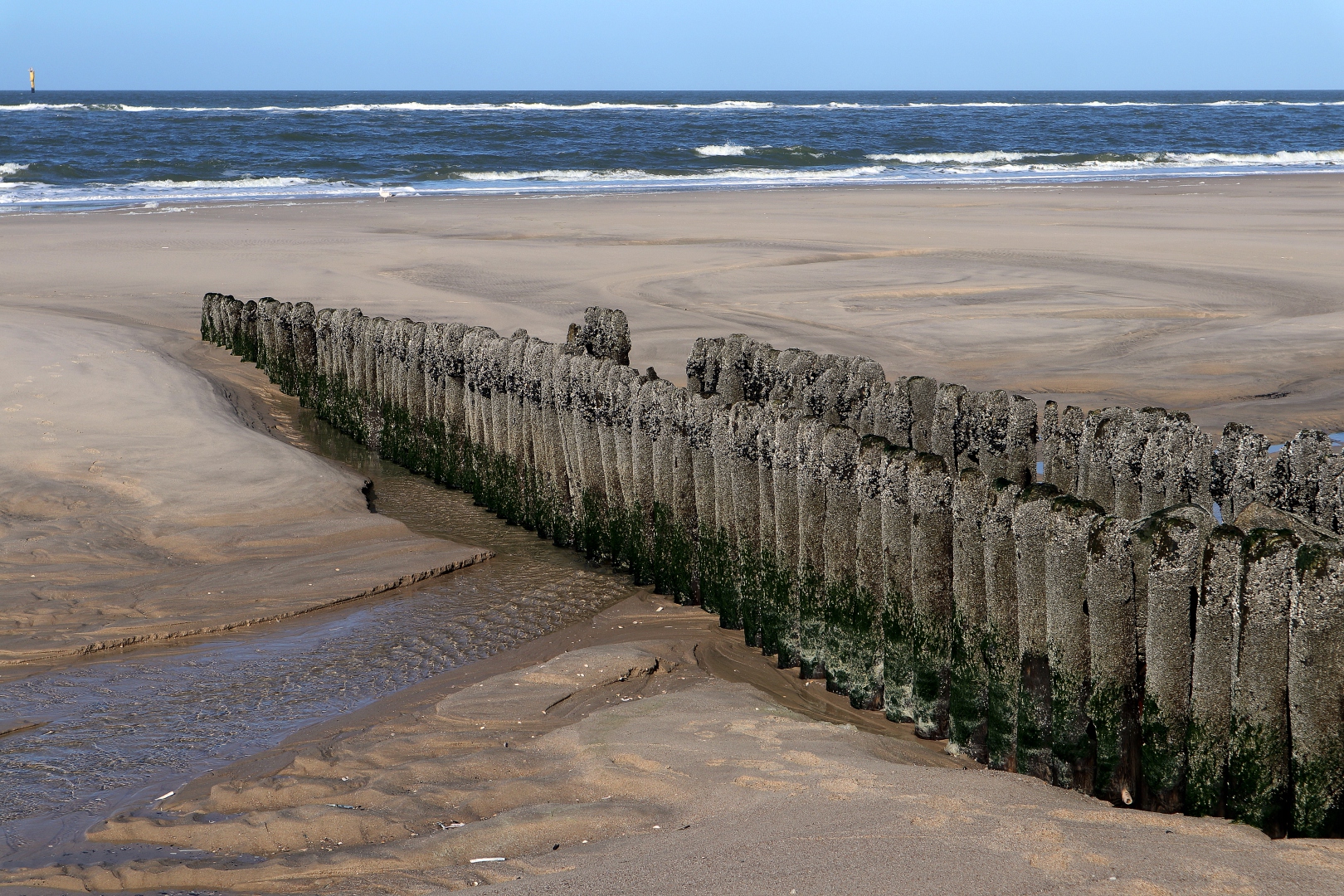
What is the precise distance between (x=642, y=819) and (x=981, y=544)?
5.14 feet

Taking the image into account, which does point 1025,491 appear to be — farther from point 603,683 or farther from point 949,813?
point 603,683

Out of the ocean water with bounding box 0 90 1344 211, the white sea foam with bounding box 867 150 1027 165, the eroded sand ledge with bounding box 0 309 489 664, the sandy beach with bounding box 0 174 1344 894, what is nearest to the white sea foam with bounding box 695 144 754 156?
the ocean water with bounding box 0 90 1344 211

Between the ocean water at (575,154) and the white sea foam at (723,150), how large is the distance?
0.16 meters

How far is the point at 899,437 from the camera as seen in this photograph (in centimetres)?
607

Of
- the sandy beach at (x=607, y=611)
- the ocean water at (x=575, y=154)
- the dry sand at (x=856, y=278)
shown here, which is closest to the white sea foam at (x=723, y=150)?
the ocean water at (x=575, y=154)

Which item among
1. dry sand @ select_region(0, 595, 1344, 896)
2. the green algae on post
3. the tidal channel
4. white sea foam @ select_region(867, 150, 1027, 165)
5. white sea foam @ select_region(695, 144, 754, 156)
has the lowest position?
the tidal channel

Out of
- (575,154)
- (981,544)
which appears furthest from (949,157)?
(981,544)

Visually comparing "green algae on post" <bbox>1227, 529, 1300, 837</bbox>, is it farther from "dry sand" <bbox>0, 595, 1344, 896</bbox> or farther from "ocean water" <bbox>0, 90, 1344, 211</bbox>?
"ocean water" <bbox>0, 90, 1344, 211</bbox>

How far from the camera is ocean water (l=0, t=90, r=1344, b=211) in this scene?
115 feet

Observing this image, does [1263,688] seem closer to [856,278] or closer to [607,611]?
[607,611]

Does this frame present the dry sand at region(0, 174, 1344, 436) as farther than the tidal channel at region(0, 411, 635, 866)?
Yes

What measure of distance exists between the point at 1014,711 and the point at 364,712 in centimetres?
263

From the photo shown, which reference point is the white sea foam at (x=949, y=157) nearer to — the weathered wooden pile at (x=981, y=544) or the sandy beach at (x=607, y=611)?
the sandy beach at (x=607, y=611)

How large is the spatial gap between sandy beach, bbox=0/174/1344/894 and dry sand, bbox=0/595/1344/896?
1cm
